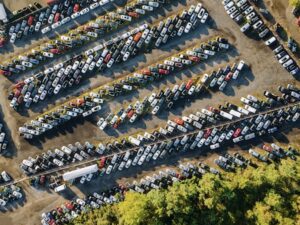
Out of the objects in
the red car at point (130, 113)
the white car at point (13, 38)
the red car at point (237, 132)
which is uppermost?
the red car at point (237, 132)

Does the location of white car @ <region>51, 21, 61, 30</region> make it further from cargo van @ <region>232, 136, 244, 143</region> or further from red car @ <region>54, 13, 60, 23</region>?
cargo van @ <region>232, 136, 244, 143</region>

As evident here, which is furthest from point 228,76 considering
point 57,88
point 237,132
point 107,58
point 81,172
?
point 81,172

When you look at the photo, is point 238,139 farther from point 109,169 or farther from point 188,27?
point 109,169

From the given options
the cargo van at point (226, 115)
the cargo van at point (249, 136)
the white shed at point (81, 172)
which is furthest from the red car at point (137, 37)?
the cargo van at point (249, 136)

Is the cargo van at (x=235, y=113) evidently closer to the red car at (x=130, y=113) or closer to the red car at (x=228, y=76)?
the red car at (x=228, y=76)

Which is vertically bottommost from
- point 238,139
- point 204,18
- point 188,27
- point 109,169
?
point 109,169

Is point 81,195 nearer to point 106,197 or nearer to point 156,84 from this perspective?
point 106,197

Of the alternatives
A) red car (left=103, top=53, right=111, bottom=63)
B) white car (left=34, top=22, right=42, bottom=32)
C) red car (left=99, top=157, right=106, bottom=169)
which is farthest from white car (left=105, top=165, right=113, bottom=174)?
white car (left=34, top=22, right=42, bottom=32)
